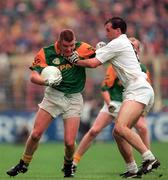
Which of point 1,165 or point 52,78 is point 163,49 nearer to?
point 1,165

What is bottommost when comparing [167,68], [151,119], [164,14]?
[151,119]

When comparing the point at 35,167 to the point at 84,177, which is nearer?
the point at 84,177

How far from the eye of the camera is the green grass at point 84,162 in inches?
512

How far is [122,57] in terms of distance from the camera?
12.3 m

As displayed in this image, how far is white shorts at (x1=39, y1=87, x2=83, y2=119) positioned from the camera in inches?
500

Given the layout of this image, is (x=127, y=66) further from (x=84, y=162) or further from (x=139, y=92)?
(x=84, y=162)

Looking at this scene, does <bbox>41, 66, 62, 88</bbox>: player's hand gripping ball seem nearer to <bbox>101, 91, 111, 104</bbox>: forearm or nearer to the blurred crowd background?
<bbox>101, 91, 111, 104</bbox>: forearm

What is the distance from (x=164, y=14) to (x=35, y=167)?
13.2m

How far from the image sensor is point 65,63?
12648 mm

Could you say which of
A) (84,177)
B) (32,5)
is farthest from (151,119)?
(84,177)

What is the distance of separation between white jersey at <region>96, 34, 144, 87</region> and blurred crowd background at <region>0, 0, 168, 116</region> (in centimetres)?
1192

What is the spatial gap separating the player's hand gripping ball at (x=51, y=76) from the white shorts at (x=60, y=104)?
53 centimetres

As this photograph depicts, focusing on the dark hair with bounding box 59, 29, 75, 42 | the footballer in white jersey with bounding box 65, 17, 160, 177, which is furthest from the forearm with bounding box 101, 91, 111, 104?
the dark hair with bounding box 59, 29, 75, 42

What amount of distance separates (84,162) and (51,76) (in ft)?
17.8
